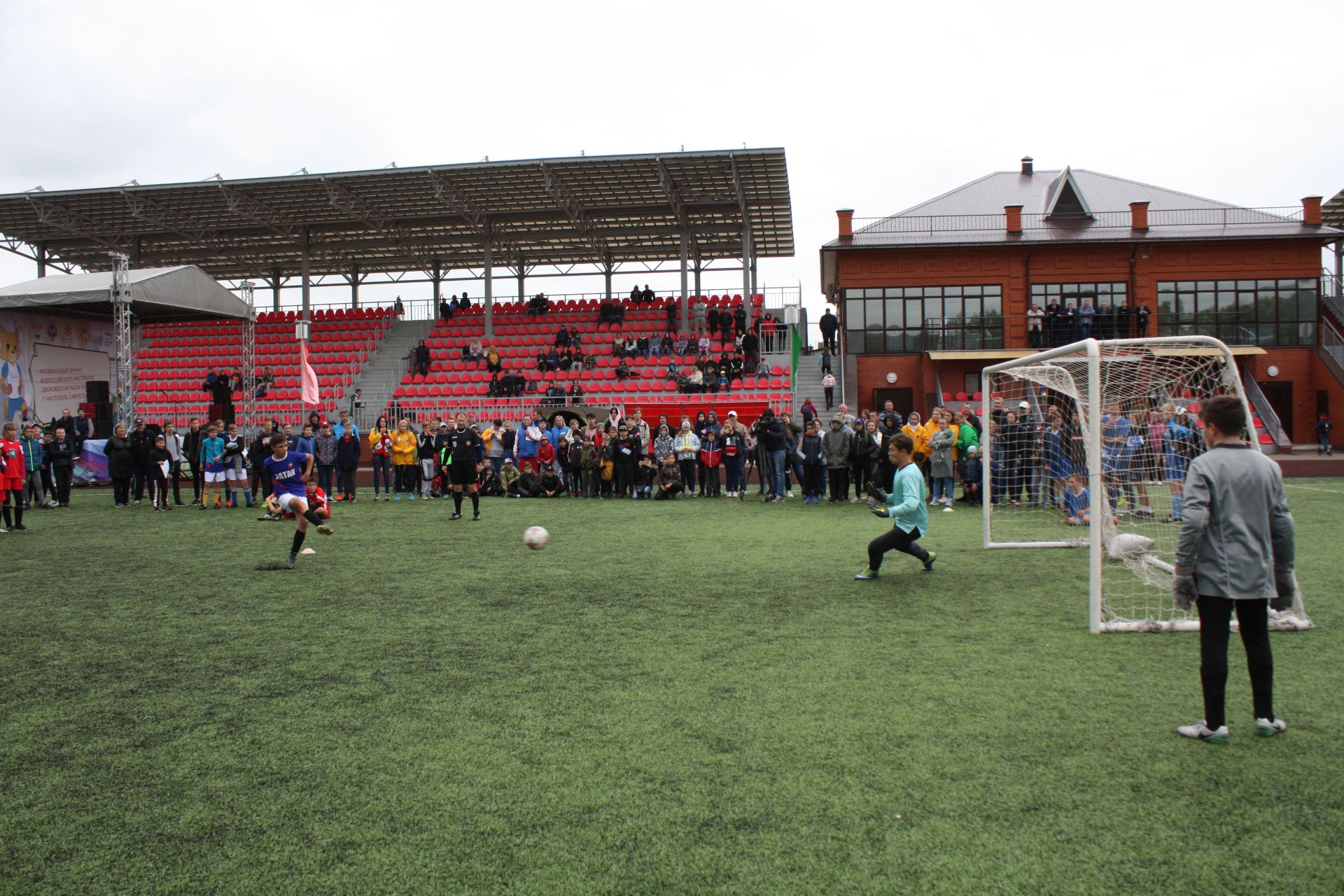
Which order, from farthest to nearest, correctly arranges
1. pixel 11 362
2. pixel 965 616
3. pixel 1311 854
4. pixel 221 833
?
pixel 11 362
pixel 965 616
pixel 221 833
pixel 1311 854

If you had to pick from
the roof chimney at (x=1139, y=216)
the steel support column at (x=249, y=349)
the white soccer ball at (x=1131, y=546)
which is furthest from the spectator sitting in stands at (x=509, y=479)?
the roof chimney at (x=1139, y=216)

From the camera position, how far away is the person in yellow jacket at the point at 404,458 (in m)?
18.4

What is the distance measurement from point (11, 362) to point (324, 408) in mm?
8050

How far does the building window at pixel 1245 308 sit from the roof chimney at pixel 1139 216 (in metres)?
2.17

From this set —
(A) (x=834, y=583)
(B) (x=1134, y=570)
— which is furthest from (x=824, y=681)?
(B) (x=1134, y=570)

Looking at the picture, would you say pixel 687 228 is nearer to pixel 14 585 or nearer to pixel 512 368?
pixel 512 368

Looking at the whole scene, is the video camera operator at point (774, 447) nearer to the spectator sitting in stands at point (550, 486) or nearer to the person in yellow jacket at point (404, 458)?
the spectator sitting in stands at point (550, 486)

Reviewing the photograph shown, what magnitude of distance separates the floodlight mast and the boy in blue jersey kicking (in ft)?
36.0

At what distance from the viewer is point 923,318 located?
29.8 metres

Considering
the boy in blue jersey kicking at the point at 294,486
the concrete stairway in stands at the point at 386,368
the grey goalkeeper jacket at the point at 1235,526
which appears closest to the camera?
the grey goalkeeper jacket at the point at 1235,526

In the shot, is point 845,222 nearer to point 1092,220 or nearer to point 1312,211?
point 1092,220

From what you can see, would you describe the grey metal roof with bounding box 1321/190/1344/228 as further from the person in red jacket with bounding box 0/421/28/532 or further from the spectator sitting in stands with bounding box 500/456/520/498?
the person in red jacket with bounding box 0/421/28/532

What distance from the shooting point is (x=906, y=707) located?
4785 millimetres

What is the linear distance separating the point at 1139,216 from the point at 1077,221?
1905 mm
